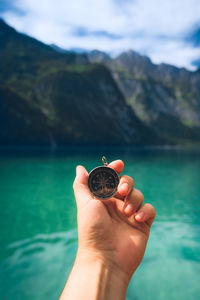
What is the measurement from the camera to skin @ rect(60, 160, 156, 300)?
2.72 m

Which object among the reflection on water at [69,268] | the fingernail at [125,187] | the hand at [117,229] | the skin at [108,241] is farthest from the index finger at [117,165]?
the reflection on water at [69,268]

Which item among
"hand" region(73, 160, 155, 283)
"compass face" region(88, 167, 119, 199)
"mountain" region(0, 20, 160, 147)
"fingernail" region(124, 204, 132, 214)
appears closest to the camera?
"hand" region(73, 160, 155, 283)

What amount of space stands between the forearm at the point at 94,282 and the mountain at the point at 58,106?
368 feet

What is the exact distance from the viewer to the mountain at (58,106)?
121269mm

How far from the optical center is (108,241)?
335 cm

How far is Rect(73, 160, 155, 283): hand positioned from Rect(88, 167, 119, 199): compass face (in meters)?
0.16

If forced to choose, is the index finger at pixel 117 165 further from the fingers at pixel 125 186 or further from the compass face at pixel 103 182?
the fingers at pixel 125 186

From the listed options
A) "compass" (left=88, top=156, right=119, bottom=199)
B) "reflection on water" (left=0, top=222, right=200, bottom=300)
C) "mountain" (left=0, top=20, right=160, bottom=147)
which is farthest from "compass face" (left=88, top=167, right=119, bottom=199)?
"mountain" (left=0, top=20, right=160, bottom=147)

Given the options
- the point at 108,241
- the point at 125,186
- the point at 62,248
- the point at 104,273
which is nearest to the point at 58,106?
the point at 62,248

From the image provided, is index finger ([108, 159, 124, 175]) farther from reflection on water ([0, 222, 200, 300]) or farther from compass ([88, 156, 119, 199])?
reflection on water ([0, 222, 200, 300])

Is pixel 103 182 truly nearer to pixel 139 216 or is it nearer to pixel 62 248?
pixel 139 216

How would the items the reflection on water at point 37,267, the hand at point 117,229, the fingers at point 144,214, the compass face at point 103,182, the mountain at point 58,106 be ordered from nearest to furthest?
the hand at point 117,229 < the fingers at point 144,214 < the compass face at point 103,182 < the reflection on water at point 37,267 < the mountain at point 58,106

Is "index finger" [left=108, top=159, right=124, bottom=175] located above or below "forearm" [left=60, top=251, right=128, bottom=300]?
above

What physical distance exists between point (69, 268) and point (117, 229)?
5.01m
